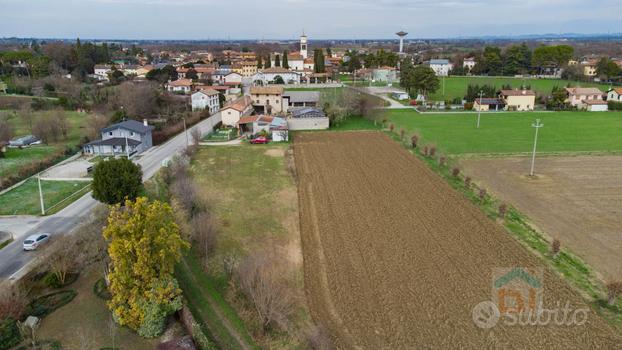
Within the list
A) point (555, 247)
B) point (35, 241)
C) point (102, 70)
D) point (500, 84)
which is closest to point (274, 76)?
point (102, 70)

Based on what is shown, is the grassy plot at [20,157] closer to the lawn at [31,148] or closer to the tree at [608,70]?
the lawn at [31,148]

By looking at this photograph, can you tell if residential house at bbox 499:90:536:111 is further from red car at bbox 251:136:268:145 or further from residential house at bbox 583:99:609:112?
red car at bbox 251:136:268:145

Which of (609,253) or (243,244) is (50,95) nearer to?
(243,244)

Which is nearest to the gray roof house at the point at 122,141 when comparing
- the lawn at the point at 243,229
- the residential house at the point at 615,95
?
the lawn at the point at 243,229

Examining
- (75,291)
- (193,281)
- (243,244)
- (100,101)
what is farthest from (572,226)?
(100,101)

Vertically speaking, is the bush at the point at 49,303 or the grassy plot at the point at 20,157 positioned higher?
the grassy plot at the point at 20,157
